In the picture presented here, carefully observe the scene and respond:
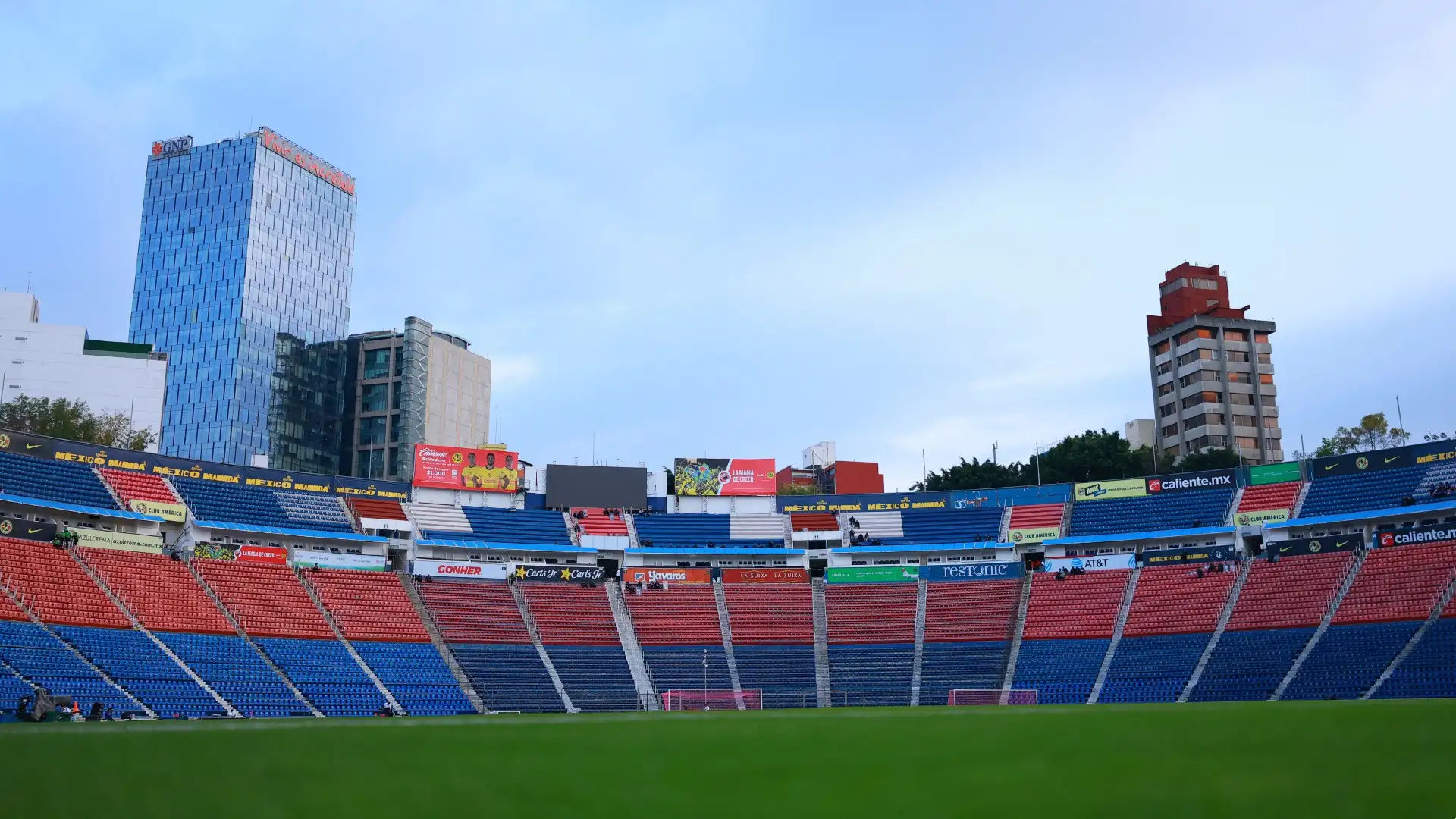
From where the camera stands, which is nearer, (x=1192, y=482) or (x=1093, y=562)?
(x=1093, y=562)

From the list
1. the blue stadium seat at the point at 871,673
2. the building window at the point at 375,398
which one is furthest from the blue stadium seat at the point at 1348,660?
the building window at the point at 375,398

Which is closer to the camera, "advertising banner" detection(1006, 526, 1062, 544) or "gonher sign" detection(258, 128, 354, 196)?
"advertising banner" detection(1006, 526, 1062, 544)

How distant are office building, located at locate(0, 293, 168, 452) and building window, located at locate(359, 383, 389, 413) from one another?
2774 cm

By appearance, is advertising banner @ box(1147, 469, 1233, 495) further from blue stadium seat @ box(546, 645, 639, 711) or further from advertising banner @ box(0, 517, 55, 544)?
advertising banner @ box(0, 517, 55, 544)

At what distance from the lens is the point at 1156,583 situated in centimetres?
6166

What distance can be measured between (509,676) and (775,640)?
16.2 metres

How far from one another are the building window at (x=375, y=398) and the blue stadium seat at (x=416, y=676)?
78.1m

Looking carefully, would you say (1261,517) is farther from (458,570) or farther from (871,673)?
(458,570)

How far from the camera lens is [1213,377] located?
11200 centimetres

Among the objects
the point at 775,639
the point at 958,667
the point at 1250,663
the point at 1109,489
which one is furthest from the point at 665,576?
the point at 1250,663

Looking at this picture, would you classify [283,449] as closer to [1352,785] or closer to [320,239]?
[320,239]

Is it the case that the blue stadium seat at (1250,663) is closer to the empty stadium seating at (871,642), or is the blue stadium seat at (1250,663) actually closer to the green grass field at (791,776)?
the empty stadium seating at (871,642)

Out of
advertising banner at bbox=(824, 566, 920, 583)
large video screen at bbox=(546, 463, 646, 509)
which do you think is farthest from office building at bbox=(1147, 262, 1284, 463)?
large video screen at bbox=(546, 463, 646, 509)

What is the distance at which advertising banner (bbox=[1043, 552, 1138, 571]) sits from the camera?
6406cm
